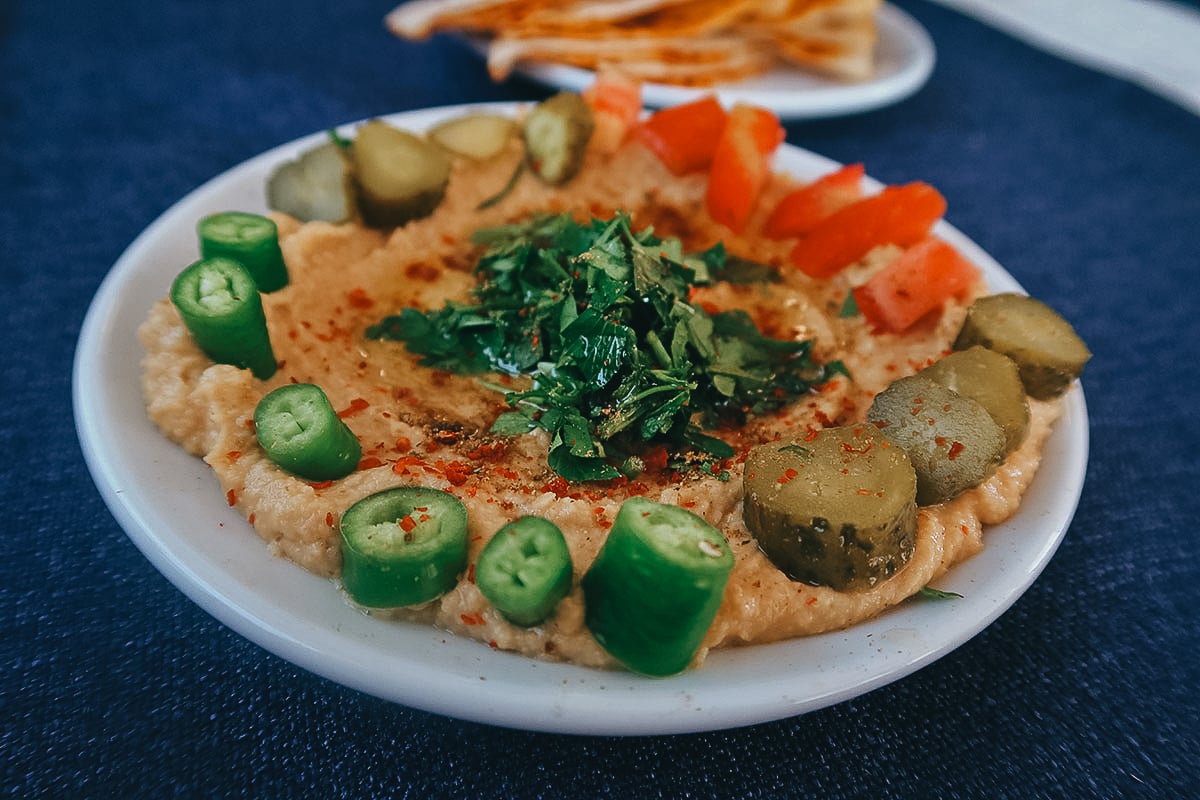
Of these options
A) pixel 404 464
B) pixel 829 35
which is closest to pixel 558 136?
pixel 404 464

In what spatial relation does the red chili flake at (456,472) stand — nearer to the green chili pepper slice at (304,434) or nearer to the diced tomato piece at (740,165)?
the green chili pepper slice at (304,434)

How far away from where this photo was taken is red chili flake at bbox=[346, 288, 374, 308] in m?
2.96

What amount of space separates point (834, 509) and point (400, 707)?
3.73 ft

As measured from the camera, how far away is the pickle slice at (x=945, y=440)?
2266mm

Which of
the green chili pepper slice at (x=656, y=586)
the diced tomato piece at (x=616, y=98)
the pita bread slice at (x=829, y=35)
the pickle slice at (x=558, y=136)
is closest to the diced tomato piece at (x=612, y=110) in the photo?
the diced tomato piece at (x=616, y=98)

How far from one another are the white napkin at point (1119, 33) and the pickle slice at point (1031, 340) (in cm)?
388

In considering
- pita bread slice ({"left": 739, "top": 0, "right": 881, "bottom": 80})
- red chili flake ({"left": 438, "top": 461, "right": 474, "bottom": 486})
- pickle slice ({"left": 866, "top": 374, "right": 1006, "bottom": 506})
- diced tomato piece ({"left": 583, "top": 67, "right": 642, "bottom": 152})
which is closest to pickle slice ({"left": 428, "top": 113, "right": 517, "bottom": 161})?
diced tomato piece ({"left": 583, "top": 67, "right": 642, "bottom": 152})

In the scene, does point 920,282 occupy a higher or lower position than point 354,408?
lower

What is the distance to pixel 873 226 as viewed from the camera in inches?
124

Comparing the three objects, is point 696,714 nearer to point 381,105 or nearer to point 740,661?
Answer: point 740,661

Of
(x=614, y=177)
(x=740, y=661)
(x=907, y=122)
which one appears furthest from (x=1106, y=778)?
(x=907, y=122)

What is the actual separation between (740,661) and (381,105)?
3.83 meters

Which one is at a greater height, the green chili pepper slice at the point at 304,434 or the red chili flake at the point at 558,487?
the green chili pepper slice at the point at 304,434

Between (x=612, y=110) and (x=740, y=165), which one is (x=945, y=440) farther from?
(x=612, y=110)
